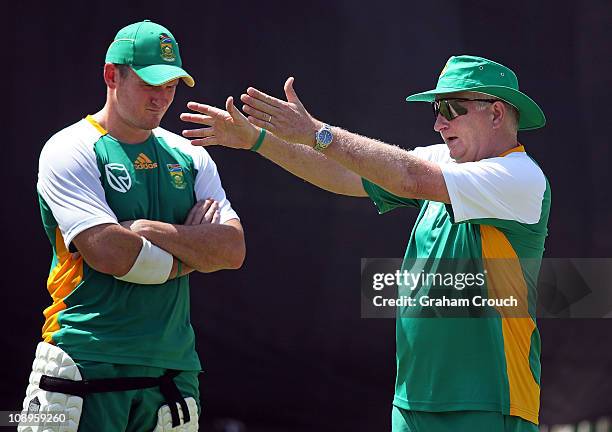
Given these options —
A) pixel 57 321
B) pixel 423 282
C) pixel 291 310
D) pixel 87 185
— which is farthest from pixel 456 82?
pixel 291 310

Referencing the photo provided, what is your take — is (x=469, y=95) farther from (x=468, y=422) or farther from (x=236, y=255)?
(x=468, y=422)

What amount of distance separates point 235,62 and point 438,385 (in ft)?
6.44

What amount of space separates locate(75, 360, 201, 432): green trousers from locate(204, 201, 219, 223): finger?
490 millimetres

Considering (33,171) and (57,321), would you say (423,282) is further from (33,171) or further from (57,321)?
(33,171)

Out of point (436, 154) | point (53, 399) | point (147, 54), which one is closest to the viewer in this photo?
point (53, 399)

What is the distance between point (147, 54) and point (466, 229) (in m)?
1.12

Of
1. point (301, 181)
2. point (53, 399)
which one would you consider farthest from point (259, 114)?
point (301, 181)

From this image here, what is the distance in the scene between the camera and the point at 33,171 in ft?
15.2

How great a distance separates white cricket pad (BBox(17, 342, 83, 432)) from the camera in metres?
3.24

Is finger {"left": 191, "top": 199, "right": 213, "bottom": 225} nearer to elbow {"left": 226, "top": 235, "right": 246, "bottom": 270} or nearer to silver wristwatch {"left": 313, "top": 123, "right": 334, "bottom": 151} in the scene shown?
elbow {"left": 226, "top": 235, "right": 246, "bottom": 270}

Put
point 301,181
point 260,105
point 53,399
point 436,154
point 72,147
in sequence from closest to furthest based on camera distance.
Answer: point 260,105, point 53,399, point 72,147, point 436,154, point 301,181

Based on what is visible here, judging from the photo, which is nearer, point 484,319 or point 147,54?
point 484,319

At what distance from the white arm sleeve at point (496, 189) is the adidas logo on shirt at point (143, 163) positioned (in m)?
0.89

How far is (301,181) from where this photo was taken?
193 inches
